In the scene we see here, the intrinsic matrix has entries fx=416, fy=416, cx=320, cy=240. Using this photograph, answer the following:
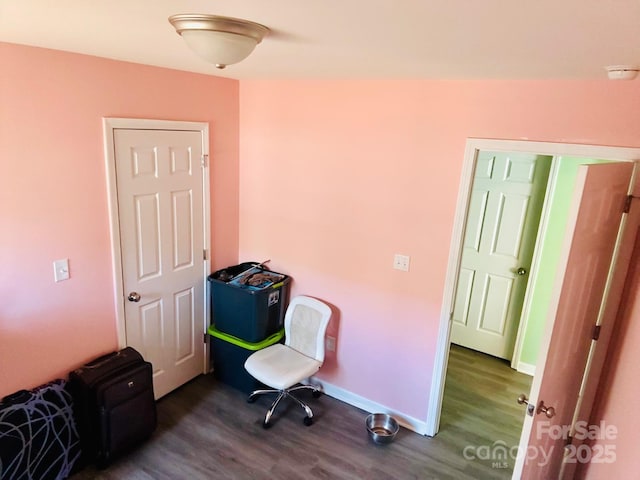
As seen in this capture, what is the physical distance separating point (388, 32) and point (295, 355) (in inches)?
94.9

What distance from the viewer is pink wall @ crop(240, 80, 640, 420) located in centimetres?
224

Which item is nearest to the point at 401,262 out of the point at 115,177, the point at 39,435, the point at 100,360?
the point at 115,177

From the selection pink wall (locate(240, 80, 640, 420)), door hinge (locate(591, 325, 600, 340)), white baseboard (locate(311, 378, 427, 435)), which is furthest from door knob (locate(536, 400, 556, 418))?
white baseboard (locate(311, 378, 427, 435))

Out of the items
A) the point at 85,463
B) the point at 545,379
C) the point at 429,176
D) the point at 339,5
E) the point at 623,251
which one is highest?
the point at 339,5

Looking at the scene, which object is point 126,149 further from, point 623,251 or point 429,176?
point 623,251

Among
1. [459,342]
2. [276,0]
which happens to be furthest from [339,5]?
[459,342]

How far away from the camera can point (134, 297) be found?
9.07 feet

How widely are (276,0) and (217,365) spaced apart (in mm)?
2918

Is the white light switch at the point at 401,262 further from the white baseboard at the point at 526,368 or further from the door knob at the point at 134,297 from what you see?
the white baseboard at the point at 526,368

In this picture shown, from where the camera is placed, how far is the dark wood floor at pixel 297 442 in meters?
2.57

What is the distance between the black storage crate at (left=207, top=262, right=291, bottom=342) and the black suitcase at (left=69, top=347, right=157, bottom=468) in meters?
0.71

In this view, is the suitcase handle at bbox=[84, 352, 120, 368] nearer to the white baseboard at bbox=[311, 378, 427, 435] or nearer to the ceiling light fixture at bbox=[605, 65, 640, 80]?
the white baseboard at bbox=[311, 378, 427, 435]

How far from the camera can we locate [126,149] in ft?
8.32

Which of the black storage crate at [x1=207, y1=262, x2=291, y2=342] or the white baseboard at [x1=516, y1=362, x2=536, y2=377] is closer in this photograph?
the black storage crate at [x1=207, y1=262, x2=291, y2=342]
